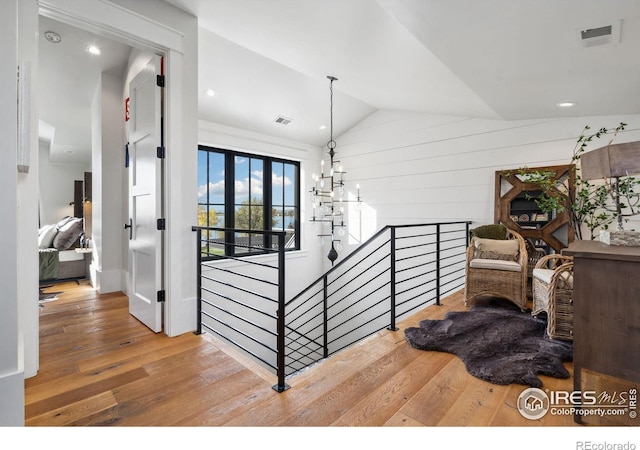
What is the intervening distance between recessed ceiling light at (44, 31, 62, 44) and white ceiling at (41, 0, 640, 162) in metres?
0.40

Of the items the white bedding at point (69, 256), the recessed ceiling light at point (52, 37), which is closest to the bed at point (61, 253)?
the white bedding at point (69, 256)

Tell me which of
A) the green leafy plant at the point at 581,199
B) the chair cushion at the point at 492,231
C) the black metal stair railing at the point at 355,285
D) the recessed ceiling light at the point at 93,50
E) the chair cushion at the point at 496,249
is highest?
the recessed ceiling light at the point at 93,50

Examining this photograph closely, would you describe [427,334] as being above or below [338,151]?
below

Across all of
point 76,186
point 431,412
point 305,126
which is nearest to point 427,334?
point 431,412

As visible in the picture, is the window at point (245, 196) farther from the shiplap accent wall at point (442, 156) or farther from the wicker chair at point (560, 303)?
the wicker chair at point (560, 303)

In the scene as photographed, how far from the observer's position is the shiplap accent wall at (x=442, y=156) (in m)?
3.45

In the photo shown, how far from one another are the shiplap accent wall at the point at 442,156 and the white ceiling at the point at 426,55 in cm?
20

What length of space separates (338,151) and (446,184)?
2132 millimetres

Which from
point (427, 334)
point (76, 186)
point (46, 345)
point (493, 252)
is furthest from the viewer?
point (76, 186)

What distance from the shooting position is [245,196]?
16.7 ft

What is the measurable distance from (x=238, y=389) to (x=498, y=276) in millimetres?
2693

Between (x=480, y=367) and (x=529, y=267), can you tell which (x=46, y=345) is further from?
(x=529, y=267)

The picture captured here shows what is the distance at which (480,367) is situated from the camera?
2.00 metres

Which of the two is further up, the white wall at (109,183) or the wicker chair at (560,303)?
the white wall at (109,183)
